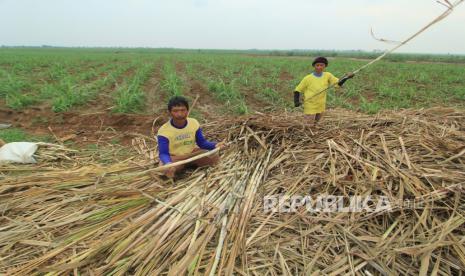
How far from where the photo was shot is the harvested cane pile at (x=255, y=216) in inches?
74.0

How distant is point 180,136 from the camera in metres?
2.95

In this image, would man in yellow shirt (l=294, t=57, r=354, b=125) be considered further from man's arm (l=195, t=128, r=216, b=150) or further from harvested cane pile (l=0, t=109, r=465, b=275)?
man's arm (l=195, t=128, r=216, b=150)

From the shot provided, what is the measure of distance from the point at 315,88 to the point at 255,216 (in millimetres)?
2631

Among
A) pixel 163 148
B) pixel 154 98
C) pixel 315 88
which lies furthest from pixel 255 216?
pixel 154 98

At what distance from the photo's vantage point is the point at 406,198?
224cm

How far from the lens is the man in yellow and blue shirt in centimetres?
274

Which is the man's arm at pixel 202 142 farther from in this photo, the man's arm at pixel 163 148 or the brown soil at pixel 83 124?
the brown soil at pixel 83 124

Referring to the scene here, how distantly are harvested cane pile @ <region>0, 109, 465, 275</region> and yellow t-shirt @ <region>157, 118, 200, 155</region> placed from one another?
1.14ft

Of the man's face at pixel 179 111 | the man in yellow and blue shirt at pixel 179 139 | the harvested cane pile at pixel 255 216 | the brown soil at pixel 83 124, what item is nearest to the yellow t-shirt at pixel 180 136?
the man in yellow and blue shirt at pixel 179 139

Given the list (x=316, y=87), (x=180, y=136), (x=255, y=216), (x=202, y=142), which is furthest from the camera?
(x=316, y=87)

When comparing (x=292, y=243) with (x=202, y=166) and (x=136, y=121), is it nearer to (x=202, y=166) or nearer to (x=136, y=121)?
(x=202, y=166)

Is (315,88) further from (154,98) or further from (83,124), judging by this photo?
(154,98)

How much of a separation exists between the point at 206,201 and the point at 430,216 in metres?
1.57

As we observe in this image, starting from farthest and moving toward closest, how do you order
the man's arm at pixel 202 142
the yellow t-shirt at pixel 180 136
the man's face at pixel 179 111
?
1. the man's arm at pixel 202 142
2. the yellow t-shirt at pixel 180 136
3. the man's face at pixel 179 111
